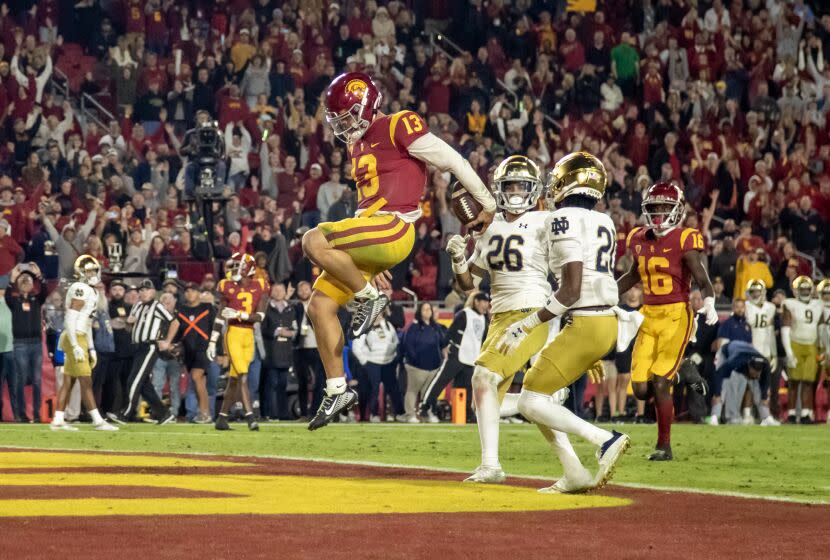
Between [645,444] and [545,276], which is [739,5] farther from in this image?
[545,276]

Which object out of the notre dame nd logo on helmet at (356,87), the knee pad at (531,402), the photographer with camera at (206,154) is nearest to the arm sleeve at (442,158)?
the notre dame nd logo on helmet at (356,87)

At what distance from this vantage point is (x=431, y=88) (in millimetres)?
24391

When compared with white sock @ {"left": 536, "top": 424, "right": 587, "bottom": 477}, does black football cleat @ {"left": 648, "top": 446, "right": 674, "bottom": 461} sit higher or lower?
lower

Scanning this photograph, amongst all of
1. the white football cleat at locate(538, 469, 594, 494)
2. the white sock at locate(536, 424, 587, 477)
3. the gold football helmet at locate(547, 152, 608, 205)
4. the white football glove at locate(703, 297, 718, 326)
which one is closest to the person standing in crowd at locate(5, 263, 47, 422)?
the white football glove at locate(703, 297, 718, 326)

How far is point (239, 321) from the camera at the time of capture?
16.6 m

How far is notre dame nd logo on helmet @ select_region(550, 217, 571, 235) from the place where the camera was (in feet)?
26.7

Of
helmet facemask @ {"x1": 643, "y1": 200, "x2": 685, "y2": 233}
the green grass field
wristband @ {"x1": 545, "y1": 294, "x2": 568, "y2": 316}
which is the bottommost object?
the green grass field

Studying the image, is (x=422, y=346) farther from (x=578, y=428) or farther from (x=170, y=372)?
(x=578, y=428)

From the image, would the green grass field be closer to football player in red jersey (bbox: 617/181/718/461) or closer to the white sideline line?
the white sideline line

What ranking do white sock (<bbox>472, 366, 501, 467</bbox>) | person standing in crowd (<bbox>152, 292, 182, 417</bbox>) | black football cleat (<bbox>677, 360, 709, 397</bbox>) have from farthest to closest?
person standing in crowd (<bbox>152, 292, 182, 417</bbox>) < black football cleat (<bbox>677, 360, 709, 397</bbox>) < white sock (<bbox>472, 366, 501, 467</bbox>)

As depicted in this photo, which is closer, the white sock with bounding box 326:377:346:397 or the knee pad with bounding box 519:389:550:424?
the knee pad with bounding box 519:389:550:424

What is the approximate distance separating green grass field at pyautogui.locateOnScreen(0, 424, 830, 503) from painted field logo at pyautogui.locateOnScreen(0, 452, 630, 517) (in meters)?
1.54

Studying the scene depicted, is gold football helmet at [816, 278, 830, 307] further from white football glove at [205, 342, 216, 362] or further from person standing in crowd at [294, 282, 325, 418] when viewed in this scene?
white football glove at [205, 342, 216, 362]

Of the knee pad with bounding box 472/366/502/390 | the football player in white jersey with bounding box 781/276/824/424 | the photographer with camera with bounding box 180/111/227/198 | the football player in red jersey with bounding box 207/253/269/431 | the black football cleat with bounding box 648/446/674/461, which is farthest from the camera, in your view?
the football player in white jersey with bounding box 781/276/824/424
